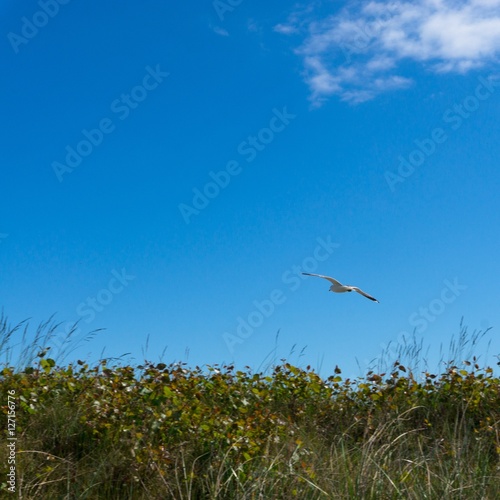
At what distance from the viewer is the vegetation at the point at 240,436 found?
5336mm

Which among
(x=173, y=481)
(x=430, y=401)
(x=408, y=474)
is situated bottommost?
(x=173, y=481)

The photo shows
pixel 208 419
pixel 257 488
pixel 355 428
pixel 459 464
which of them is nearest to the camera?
pixel 257 488

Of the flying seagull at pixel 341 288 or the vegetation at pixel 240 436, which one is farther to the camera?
the flying seagull at pixel 341 288

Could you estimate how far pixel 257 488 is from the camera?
509 cm

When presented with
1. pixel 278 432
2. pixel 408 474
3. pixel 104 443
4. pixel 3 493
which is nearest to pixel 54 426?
pixel 104 443

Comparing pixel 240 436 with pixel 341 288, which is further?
pixel 341 288

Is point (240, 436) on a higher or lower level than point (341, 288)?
lower

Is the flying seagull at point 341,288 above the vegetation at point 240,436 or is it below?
above

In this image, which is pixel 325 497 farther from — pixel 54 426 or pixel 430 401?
pixel 430 401

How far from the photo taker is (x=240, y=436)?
602 centimetres

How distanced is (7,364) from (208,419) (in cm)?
316

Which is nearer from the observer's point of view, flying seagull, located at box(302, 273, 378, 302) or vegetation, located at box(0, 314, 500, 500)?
vegetation, located at box(0, 314, 500, 500)

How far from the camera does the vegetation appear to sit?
534cm

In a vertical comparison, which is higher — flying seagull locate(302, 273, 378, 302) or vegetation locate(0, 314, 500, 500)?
flying seagull locate(302, 273, 378, 302)
